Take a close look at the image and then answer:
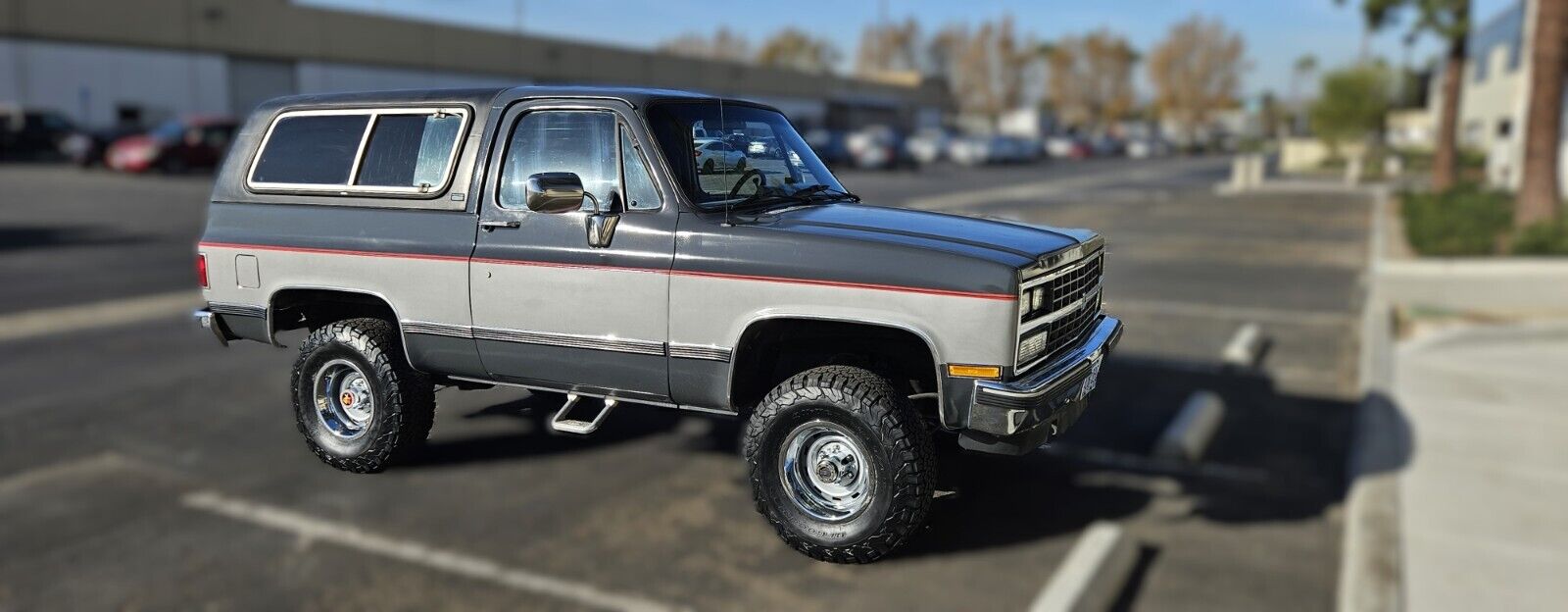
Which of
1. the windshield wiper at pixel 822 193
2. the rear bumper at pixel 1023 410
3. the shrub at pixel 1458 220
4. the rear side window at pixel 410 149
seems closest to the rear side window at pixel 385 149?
the rear side window at pixel 410 149

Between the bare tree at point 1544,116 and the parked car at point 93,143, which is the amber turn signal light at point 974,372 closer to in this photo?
the bare tree at point 1544,116

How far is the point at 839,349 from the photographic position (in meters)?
3.65

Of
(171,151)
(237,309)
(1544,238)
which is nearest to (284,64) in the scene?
(171,151)

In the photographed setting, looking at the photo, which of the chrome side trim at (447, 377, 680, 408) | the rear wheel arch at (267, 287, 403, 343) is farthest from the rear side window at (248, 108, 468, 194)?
the chrome side trim at (447, 377, 680, 408)

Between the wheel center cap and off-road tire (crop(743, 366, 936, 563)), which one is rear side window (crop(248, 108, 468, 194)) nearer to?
off-road tire (crop(743, 366, 936, 563))

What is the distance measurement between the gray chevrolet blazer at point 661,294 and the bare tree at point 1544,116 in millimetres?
101308

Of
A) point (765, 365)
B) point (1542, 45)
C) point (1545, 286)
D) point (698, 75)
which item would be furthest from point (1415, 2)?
point (765, 365)

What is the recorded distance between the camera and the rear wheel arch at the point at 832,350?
140 inches

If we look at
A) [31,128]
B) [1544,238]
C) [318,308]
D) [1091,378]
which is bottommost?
[1544,238]

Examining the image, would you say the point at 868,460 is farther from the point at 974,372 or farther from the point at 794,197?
the point at 794,197

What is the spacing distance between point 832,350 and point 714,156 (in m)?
0.75

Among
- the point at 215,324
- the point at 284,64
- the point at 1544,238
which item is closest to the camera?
the point at 215,324

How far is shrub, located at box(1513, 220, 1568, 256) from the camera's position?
5021 inches

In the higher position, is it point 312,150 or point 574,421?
point 312,150
